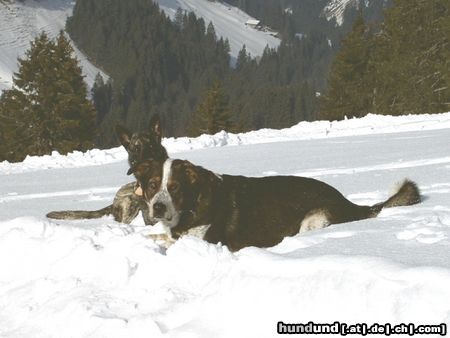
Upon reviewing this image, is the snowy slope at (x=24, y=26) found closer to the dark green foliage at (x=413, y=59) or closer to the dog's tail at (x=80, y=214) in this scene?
the dark green foliage at (x=413, y=59)

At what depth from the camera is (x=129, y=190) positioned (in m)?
6.31

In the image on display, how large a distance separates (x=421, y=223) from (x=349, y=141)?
1015 cm

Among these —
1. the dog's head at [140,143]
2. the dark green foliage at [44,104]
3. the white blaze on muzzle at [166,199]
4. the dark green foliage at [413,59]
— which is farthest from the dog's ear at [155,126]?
the dark green foliage at [44,104]

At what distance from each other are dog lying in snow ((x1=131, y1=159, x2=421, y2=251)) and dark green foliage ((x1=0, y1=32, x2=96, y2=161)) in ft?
90.3

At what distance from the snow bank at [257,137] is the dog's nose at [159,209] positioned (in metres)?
9.26

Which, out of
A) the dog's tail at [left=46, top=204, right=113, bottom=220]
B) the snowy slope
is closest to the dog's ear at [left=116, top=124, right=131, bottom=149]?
the dog's tail at [left=46, top=204, right=113, bottom=220]

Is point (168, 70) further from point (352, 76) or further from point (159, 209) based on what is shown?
point (159, 209)

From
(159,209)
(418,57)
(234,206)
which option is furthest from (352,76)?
(159,209)

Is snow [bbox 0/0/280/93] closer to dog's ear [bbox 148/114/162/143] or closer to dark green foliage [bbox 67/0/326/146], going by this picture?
dark green foliage [bbox 67/0/326/146]

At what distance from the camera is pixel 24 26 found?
476 feet

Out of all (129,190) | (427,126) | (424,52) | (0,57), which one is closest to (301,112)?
(0,57)

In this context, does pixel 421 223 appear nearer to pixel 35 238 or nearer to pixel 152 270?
pixel 152 270

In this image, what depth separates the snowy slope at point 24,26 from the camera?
12900 centimetres

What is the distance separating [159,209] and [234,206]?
773 millimetres
